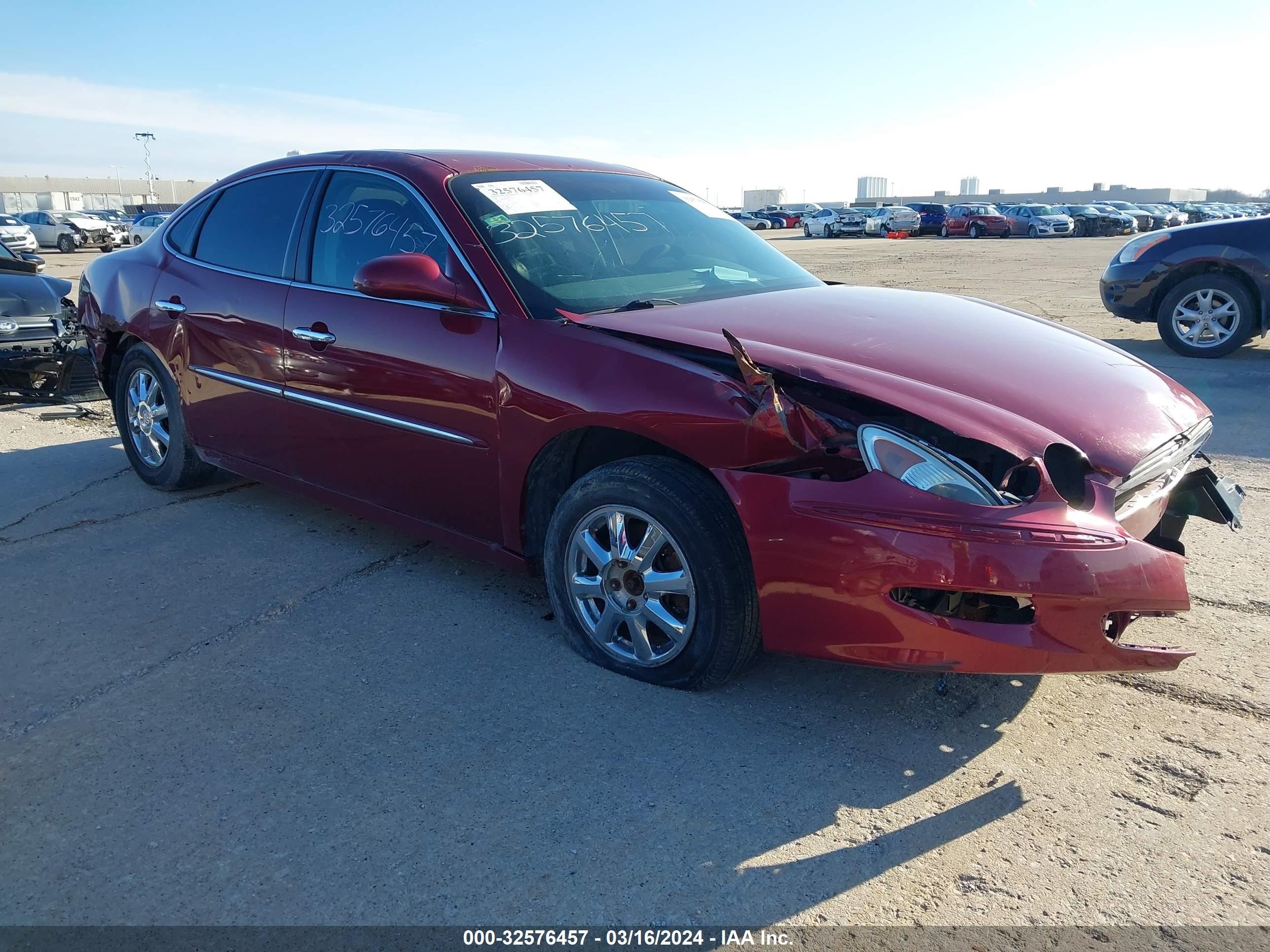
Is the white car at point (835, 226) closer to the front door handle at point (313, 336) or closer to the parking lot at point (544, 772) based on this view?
the parking lot at point (544, 772)

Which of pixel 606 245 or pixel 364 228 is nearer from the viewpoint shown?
pixel 606 245

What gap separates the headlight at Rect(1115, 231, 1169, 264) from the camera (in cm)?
869

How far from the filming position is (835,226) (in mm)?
45719

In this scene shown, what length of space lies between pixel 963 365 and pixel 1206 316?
686 centimetres

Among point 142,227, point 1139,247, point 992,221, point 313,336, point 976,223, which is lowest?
point 313,336

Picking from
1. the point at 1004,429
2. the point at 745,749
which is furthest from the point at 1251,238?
the point at 745,749

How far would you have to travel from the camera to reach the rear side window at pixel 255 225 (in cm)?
421

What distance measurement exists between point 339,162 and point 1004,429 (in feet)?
9.66

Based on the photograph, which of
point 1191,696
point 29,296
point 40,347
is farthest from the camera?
point 29,296

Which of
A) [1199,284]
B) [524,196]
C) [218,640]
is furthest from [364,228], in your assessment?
[1199,284]

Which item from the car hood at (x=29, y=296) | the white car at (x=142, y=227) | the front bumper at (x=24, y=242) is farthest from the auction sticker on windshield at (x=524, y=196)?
the white car at (x=142, y=227)

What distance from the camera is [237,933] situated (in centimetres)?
207

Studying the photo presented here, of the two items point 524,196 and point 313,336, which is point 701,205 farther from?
point 313,336

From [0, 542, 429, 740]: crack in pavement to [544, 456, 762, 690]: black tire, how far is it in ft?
4.34
